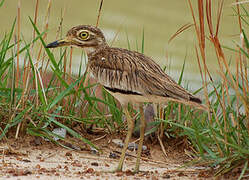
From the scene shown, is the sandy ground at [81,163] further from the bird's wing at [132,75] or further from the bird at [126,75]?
the bird's wing at [132,75]

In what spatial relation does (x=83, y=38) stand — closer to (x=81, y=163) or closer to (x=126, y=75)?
(x=126, y=75)

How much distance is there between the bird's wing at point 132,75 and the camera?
2945mm

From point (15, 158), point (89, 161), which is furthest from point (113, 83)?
point (15, 158)

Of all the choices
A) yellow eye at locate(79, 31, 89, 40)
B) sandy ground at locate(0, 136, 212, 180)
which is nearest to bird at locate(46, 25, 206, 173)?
yellow eye at locate(79, 31, 89, 40)

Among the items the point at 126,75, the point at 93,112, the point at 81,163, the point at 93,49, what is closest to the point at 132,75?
the point at 126,75

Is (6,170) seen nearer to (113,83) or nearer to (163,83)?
(113,83)

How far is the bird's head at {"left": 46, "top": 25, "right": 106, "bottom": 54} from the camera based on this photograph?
354 cm

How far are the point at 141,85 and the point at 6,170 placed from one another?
3.56ft

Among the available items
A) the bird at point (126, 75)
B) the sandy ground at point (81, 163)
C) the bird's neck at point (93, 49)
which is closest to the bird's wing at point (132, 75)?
the bird at point (126, 75)

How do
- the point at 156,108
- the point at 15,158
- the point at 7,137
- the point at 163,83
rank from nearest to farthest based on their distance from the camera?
1. the point at 163,83
2. the point at 15,158
3. the point at 7,137
4. the point at 156,108

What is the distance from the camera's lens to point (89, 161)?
11.2ft

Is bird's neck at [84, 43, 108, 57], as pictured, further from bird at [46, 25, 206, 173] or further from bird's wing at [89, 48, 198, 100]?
bird's wing at [89, 48, 198, 100]

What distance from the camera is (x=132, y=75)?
3.11 metres

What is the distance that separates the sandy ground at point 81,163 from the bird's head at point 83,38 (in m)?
0.85
